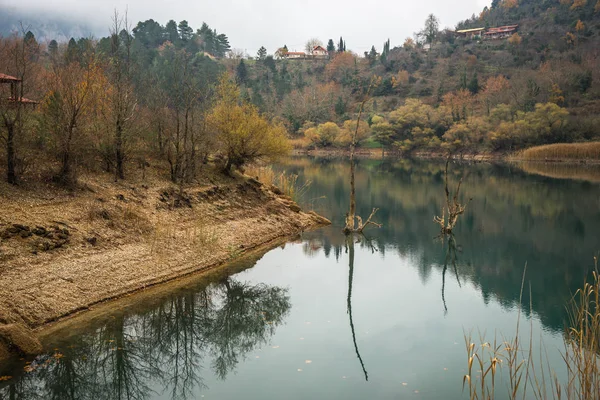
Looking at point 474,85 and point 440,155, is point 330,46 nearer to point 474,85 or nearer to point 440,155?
point 474,85

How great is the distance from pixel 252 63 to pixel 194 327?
148001mm

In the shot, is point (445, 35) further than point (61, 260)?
Yes

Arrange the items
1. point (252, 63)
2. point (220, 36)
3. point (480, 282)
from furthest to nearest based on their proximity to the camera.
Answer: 1. point (220, 36)
2. point (252, 63)
3. point (480, 282)

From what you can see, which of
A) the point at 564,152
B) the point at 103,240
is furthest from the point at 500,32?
the point at 103,240

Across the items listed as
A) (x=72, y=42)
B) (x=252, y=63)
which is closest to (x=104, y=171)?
(x=72, y=42)

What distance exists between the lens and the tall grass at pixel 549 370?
5844mm

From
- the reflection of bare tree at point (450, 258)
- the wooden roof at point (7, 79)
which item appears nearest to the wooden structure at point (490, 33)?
the reflection of bare tree at point (450, 258)

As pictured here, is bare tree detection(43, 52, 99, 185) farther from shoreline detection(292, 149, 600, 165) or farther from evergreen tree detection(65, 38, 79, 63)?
shoreline detection(292, 149, 600, 165)

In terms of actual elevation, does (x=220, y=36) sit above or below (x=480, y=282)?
above

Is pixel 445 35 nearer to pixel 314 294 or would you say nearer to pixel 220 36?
pixel 220 36

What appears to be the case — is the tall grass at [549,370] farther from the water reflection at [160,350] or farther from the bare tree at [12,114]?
the bare tree at [12,114]

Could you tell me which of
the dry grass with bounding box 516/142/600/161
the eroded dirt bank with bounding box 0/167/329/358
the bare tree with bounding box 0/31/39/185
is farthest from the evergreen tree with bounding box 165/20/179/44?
the bare tree with bounding box 0/31/39/185

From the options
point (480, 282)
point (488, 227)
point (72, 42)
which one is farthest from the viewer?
point (72, 42)

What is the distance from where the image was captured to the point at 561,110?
71.8m
